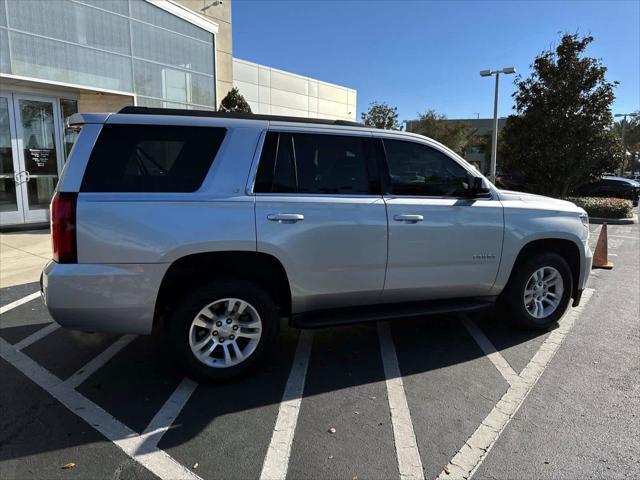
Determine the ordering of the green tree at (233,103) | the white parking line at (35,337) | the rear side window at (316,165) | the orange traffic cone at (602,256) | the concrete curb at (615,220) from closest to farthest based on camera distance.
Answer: the rear side window at (316,165) → the white parking line at (35,337) → the orange traffic cone at (602,256) → the green tree at (233,103) → the concrete curb at (615,220)

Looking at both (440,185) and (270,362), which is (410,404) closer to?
(270,362)

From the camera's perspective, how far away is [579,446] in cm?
289

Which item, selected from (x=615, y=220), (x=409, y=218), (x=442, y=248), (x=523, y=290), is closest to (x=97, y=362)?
(x=409, y=218)

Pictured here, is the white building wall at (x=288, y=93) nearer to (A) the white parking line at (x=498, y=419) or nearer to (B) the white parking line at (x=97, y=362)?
(B) the white parking line at (x=97, y=362)

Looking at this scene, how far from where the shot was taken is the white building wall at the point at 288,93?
25044 mm

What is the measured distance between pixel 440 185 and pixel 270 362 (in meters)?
2.15

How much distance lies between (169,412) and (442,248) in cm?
251

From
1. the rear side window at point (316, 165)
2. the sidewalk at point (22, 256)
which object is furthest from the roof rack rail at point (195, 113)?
the sidewalk at point (22, 256)

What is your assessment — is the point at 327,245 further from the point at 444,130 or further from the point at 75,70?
the point at 444,130

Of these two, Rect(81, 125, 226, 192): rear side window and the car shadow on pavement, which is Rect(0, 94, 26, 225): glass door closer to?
the car shadow on pavement

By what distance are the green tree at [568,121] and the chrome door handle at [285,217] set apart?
607 inches

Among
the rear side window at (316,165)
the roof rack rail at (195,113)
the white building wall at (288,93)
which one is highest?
the white building wall at (288,93)

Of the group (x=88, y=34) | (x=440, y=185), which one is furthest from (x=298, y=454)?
(x=88, y=34)

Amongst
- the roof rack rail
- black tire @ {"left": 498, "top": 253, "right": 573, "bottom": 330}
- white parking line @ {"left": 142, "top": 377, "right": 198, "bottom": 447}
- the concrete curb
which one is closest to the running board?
black tire @ {"left": 498, "top": 253, "right": 573, "bottom": 330}
